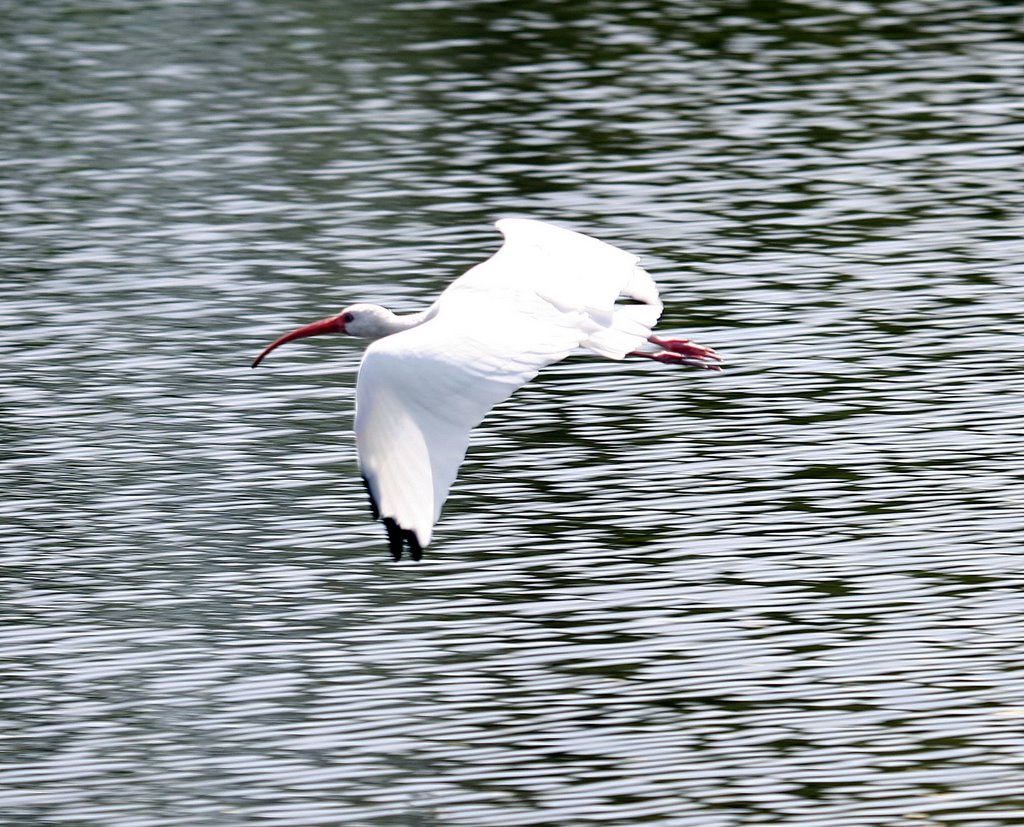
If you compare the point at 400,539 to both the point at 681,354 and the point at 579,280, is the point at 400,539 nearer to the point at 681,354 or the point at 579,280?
the point at 579,280

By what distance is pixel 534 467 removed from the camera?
15180mm

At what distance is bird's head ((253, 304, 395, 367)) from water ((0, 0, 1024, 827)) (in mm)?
1211

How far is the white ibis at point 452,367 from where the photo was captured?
36.0 feet

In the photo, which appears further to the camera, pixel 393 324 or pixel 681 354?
pixel 393 324

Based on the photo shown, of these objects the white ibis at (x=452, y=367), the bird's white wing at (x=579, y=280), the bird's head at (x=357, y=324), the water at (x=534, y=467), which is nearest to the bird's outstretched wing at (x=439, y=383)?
the white ibis at (x=452, y=367)

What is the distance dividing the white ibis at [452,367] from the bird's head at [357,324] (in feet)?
3.93

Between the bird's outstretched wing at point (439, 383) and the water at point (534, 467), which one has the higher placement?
the bird's outstretched wing at point (439, 383)

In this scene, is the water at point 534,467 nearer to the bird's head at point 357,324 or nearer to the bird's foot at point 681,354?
the bird's foot at point 681,354

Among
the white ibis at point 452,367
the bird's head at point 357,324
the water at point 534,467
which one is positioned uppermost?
the white ibis at point 452,367

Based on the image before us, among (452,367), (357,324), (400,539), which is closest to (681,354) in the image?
(357,324)

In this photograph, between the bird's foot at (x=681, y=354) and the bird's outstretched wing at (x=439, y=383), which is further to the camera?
the bird's foot at (x=681, y=354)

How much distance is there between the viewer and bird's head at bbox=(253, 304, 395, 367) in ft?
45.6

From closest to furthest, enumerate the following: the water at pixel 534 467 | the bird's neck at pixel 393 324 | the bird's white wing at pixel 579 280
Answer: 1. the water at pixel 534 467
2. the bird's white wing at pixel 579 280
3. the bird's neck at pixel 393 324

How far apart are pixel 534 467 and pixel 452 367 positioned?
419 cm
